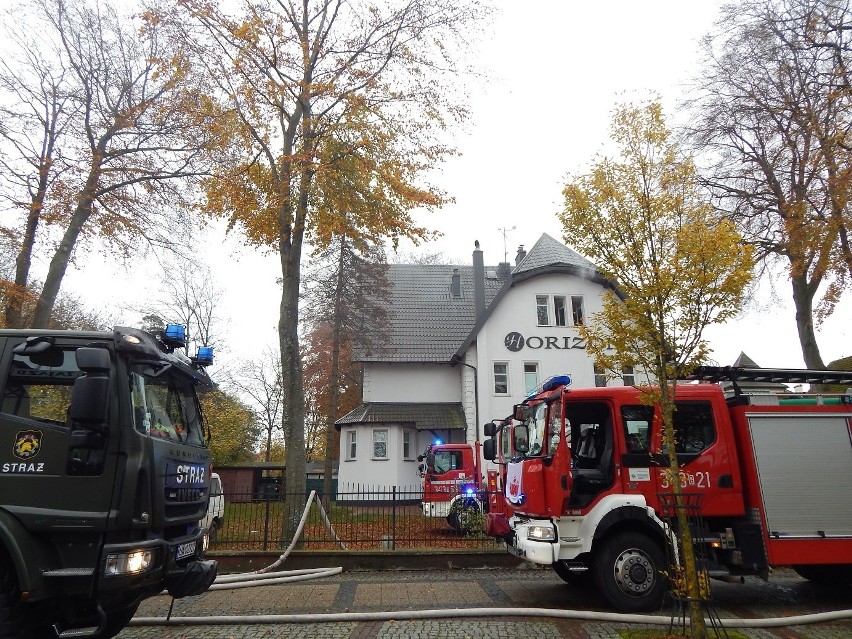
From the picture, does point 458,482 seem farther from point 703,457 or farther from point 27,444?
point 27,444

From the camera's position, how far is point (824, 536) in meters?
7.14

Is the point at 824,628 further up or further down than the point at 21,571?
further down

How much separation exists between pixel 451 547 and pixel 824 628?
6093 mm

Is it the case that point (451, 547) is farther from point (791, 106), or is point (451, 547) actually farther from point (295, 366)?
point (791, 106)

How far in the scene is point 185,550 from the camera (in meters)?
5.32

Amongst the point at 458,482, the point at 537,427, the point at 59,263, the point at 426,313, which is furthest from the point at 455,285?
the point at 537,427

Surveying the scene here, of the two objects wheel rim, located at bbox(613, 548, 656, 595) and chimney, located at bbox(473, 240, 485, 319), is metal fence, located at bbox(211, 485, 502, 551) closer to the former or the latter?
wheel rim, located at bbox(613, 548, 656, 595)

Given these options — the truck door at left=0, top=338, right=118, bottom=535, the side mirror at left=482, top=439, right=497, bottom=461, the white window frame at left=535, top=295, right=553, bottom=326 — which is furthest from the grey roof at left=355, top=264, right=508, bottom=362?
the truck door at left=0, top=338, right=118, bottom=535

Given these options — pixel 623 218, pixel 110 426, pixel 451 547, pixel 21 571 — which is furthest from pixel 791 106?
pixel 21 571

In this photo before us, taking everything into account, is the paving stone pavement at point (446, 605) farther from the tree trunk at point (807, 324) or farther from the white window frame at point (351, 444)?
the white window frame at point (351, 444)

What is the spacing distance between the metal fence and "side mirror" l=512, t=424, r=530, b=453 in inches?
122

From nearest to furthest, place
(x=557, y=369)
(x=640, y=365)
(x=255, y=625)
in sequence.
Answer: (x=640, y=365), (x=255, y=625), (x=557, y=369)

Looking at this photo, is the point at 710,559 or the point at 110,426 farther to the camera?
the point at 710,559

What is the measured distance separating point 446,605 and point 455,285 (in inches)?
944
